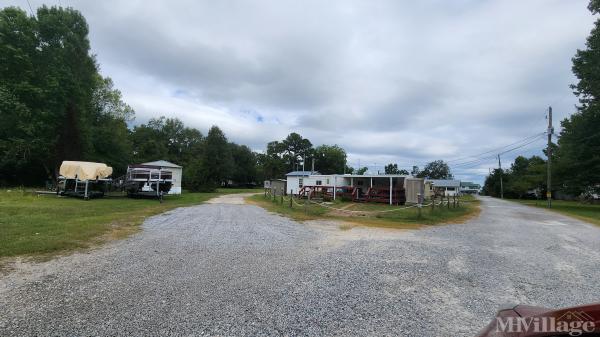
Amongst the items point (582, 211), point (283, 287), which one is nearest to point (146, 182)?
point (283, 287)

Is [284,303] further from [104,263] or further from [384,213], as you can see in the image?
[384,213]

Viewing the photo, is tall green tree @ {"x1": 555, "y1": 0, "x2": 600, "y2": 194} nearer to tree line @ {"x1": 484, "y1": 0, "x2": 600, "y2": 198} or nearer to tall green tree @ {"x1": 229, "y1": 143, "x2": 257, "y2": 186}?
tree line @ {"x1": 484, "y1": 0, "x2": 600, "y2": 198}

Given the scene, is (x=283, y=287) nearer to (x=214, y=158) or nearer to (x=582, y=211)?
(x=582, y=211)

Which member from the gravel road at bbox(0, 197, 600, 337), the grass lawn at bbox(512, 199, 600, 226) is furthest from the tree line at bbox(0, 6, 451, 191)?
the grass lawn at bbox(512, 199, 600, 226)

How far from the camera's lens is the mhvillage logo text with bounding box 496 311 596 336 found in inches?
43.5

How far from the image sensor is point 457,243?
26.9 ft

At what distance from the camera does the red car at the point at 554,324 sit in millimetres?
1103

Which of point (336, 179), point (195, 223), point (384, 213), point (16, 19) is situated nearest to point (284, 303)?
point (195, 223)

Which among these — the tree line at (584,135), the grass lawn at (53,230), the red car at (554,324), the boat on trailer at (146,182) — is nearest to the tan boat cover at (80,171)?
the boat on trailer at (146,182)

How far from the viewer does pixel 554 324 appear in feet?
3.93

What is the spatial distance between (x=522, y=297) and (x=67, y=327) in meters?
5.37

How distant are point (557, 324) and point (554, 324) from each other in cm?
1

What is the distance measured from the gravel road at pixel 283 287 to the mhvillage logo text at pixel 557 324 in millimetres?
2041

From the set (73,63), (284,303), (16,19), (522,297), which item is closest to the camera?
(284,303)
